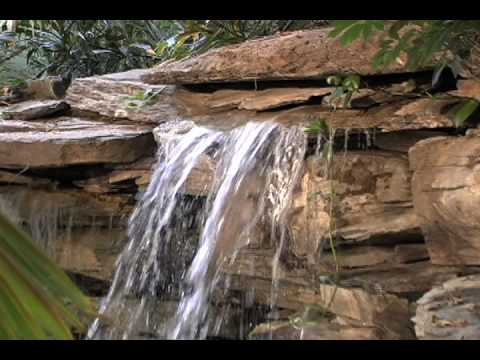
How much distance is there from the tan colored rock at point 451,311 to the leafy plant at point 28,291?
241 centimetres

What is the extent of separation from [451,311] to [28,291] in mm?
2575

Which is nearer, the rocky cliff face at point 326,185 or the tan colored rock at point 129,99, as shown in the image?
the rocky cliff face at point 326,185

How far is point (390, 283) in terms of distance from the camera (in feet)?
11.3

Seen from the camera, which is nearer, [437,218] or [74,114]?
[437,218]

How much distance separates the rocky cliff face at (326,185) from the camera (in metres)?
3.23

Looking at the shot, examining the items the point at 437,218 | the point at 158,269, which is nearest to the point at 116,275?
the point at 158,269

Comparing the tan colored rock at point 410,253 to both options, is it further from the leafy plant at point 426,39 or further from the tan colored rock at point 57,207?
the tan colored rock at point 57,207

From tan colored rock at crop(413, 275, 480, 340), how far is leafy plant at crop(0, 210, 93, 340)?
2.41 m

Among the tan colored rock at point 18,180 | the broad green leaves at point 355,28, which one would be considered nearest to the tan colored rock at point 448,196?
the broad green leaves at point 355,28

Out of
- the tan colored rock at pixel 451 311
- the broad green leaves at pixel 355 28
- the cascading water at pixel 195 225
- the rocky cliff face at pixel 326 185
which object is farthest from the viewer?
the cascading water at pixel 195 225

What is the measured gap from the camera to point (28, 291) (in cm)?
87

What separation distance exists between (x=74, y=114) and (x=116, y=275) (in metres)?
1.63

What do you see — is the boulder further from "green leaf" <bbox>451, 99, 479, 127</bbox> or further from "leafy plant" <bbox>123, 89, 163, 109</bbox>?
"leafy plant" <bbox>123, 89, 163, 109</bbox>
